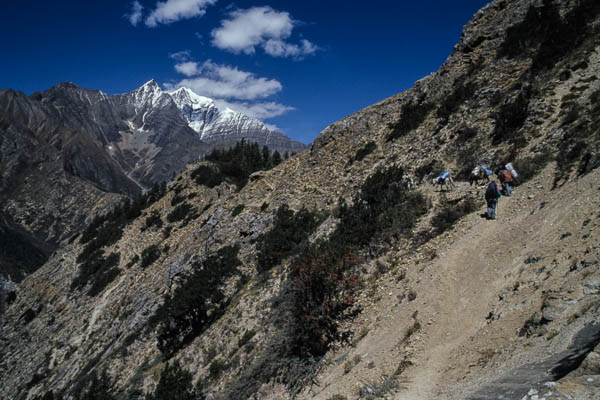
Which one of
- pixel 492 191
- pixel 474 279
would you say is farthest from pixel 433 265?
pixel 492 191

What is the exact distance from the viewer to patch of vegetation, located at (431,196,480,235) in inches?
512

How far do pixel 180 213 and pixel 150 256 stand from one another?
8.49 metres

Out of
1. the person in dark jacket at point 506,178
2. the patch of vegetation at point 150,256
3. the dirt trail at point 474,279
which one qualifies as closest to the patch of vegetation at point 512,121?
the person in dark jacket at point 506,178

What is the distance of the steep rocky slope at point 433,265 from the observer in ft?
23.5

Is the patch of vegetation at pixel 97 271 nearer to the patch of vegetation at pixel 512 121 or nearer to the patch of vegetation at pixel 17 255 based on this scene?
the patch of vegetation at pixel 512 121

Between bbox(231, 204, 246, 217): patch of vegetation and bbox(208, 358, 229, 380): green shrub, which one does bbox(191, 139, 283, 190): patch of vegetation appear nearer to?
bbox(231, 204, 246, 217): patch of vegetation

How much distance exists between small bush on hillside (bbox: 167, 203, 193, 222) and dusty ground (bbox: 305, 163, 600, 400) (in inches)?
1410

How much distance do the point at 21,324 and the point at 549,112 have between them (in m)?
59.1

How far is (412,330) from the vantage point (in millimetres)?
9391

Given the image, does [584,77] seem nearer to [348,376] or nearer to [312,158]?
[348,376]

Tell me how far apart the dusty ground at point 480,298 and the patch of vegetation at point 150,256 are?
30.1 meters

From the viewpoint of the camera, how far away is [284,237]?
20766 millimetres

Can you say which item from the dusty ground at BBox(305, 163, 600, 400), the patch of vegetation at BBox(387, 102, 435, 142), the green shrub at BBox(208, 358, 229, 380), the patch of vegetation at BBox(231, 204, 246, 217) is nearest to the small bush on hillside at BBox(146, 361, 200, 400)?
the green shrub at BBox(208, 358, 229, 380)

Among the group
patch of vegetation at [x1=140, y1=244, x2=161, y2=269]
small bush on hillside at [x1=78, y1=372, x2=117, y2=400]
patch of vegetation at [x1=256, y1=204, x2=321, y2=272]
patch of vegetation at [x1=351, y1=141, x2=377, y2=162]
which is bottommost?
small bush on hillside at [x1=78, y1=372, x2=117, y2=400]
